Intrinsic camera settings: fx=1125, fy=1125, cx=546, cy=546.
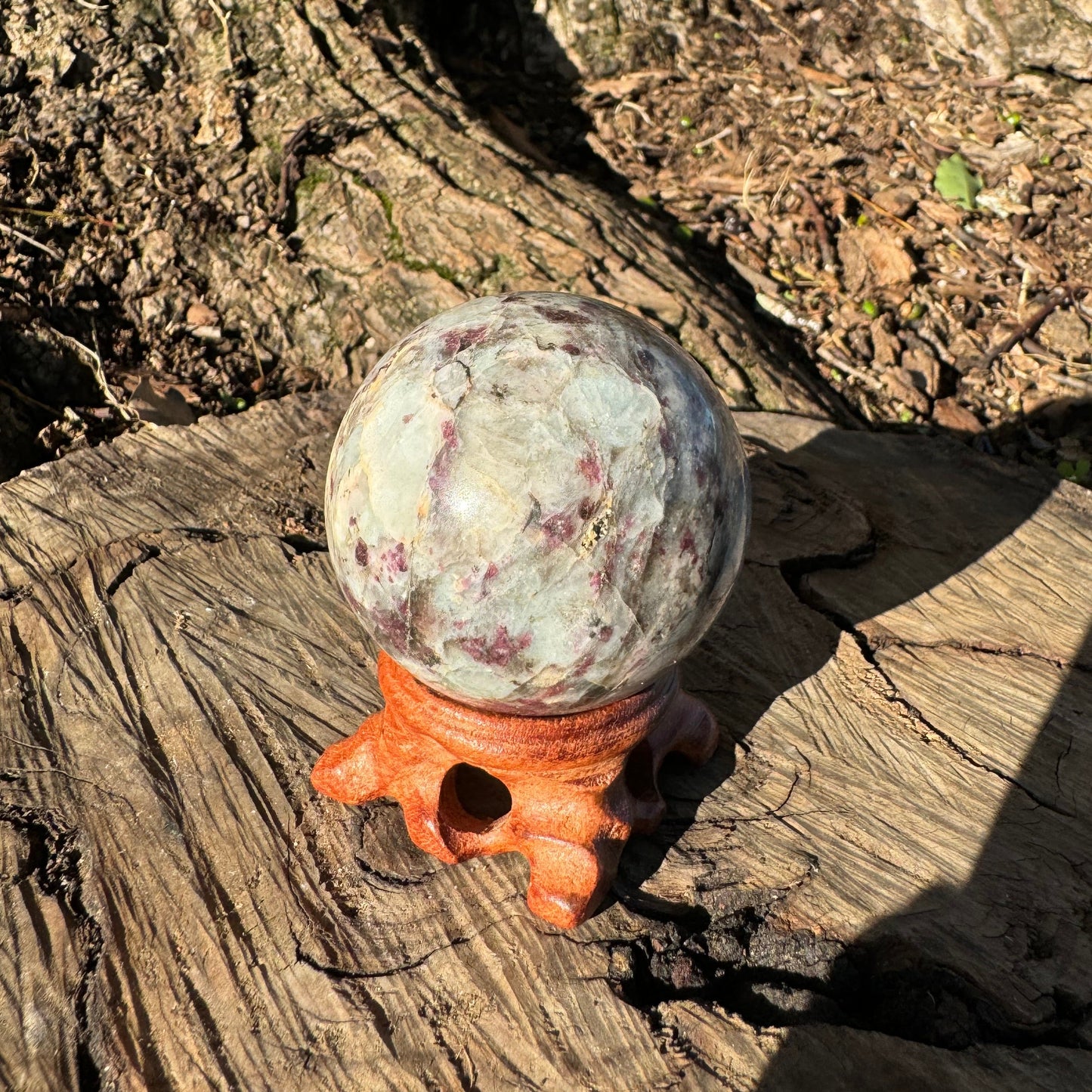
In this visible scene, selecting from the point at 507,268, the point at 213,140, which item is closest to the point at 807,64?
the point at 507,268

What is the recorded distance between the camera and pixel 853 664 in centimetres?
281

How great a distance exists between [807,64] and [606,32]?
1013 millimetres

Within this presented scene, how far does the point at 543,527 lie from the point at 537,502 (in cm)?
4

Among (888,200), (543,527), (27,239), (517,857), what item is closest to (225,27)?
(27,239)

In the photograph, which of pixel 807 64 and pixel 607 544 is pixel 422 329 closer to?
pixel 607 544

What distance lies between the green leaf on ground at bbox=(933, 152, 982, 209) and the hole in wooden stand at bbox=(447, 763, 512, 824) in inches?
148

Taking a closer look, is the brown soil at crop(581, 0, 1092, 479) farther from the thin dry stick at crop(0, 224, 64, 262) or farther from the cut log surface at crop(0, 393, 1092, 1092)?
the thin dry stick at crop(0, 224, 64, 262)

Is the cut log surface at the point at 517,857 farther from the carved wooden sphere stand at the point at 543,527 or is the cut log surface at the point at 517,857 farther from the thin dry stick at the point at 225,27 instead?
the thin dry stick at the point at 225,27

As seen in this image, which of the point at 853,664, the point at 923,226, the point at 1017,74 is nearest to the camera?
the point at 853,664

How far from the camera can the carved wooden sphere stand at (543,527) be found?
6.21ft

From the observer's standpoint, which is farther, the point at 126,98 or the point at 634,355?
the point at 126,98

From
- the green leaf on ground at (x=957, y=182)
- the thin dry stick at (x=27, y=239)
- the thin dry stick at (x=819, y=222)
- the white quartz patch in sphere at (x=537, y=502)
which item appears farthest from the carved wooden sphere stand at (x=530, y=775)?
the green leaf on ground at (x=957, y=182)

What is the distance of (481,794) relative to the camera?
2623 millimetres

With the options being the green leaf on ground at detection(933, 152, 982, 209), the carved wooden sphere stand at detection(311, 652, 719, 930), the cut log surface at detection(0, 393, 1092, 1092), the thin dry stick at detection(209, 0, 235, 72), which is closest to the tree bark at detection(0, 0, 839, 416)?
the thin dry stick at detection(209, 0, 235, 72)
